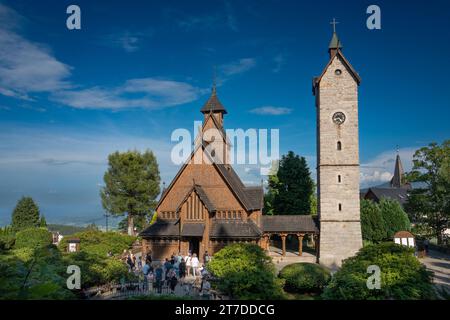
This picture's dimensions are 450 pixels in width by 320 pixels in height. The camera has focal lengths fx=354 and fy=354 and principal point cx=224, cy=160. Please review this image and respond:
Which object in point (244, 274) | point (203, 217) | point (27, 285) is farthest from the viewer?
point (203, 217)

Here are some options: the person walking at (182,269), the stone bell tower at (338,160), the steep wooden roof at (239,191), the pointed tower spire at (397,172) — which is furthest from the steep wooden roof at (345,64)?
the pointed tower spire at (397,172)

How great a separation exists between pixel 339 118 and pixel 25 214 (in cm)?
4642

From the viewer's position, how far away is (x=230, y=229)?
29.2 metres

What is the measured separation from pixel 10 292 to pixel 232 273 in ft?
26.9

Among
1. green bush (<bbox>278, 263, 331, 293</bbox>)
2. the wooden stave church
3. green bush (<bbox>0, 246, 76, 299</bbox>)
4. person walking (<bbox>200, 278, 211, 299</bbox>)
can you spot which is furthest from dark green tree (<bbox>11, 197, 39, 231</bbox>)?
green bush (<bbox>0, 246, 76, 299</bbox>)

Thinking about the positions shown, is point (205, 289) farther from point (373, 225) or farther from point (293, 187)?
point (293, 187)

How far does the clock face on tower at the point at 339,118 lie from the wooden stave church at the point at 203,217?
9527mm

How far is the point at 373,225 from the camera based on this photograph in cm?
3816

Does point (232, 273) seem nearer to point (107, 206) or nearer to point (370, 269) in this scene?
point (370, 269)

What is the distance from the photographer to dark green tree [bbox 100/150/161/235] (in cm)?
4819

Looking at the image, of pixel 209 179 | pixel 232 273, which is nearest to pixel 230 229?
pixel 209 179

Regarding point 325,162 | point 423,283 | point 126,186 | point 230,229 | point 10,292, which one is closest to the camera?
point 10,292

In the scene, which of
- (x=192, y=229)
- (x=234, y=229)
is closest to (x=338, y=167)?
(x=234, y=229)
